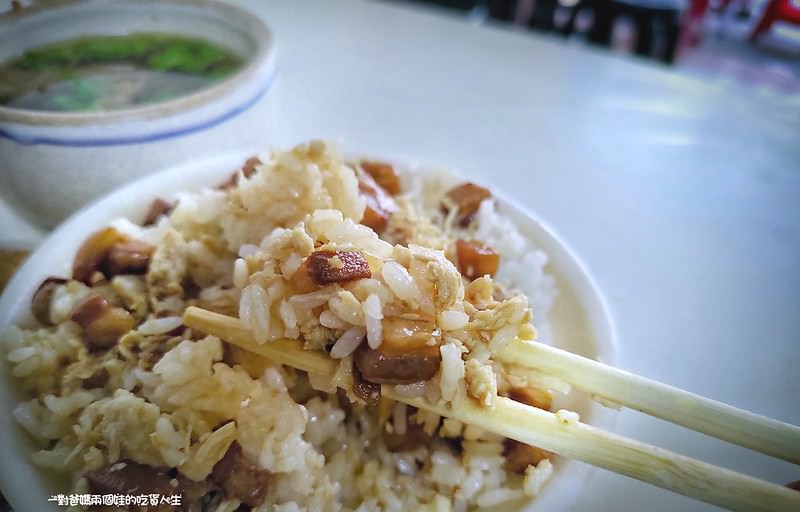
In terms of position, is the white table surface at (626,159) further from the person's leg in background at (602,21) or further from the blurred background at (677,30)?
the person's leg in background at (602,21)

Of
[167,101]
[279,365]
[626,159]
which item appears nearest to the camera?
[279,365]

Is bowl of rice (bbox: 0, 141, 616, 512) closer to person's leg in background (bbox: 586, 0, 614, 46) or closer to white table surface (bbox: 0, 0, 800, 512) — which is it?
white table surface (bbox: 0, 0, 800, 512)

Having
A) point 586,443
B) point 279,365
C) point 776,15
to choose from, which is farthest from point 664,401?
point 776,15

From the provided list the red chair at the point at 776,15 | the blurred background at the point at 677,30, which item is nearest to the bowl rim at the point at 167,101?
the blurred background at the point at 677,30

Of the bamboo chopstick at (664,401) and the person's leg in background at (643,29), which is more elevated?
the bamboo chopstick at (664,401)

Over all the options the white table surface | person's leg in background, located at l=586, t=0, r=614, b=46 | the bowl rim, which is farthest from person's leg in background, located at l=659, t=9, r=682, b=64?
the bowl rim

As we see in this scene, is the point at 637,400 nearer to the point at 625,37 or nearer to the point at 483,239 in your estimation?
the point at 483,239

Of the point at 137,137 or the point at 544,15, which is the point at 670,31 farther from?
the point at 137,137
